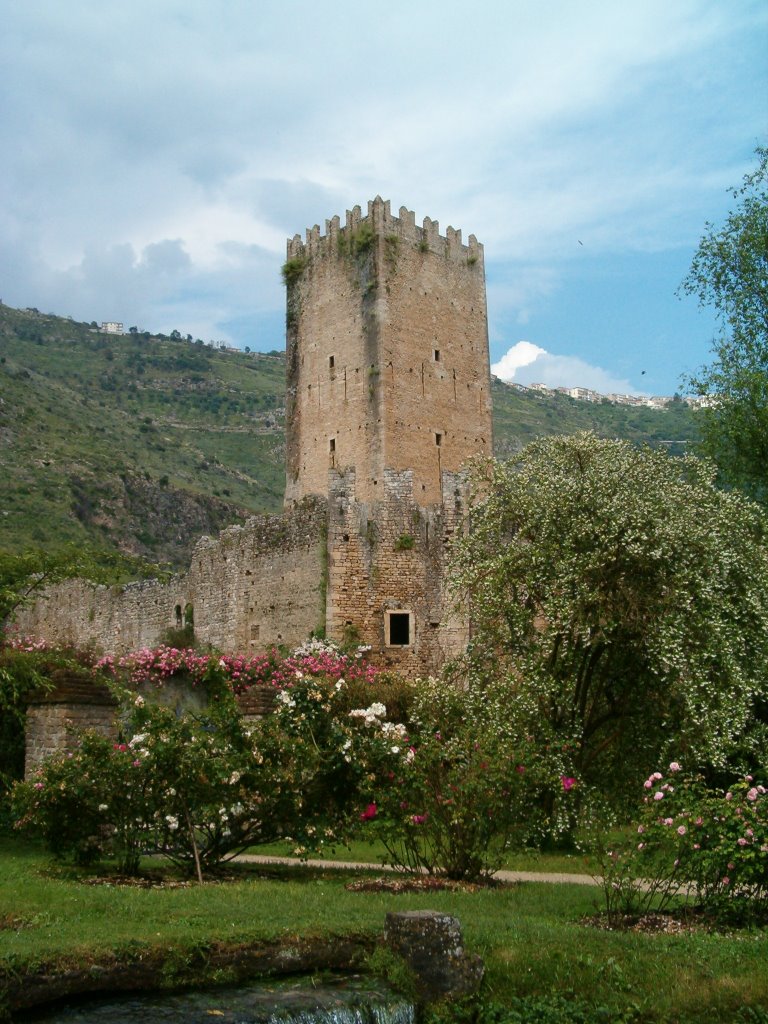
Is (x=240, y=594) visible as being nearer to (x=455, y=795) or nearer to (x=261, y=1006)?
(x=455, y=795)

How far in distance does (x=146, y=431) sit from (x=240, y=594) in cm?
6662

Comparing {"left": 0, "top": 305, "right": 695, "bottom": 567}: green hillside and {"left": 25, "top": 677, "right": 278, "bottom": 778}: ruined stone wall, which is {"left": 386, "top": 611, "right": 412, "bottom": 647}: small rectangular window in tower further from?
{"left": 0, "top": 305, "right": 695, "bottom": 567}: green hillside

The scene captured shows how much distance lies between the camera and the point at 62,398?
90125mm

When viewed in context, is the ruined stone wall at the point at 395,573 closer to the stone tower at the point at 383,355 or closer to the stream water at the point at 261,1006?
the stone tower at the point at 383,355

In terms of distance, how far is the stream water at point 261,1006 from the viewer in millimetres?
7602

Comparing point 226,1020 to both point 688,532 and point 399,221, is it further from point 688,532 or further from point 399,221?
point 399,221

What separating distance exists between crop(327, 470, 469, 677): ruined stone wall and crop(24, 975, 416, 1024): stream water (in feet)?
56.0

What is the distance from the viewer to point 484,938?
8953 millimetres

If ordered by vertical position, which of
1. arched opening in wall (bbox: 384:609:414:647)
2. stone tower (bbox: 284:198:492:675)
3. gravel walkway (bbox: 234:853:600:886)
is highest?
stone tower (bbox: 284:198:492:675)

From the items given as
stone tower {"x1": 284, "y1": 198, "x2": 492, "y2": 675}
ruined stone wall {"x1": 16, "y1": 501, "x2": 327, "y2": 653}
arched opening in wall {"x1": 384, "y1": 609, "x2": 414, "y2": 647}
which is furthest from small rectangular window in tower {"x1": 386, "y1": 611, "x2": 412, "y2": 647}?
stone tower {"x1": 284, "y1": 198, "x2": 492, "y2": 675}

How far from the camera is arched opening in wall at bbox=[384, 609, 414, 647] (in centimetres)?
2572

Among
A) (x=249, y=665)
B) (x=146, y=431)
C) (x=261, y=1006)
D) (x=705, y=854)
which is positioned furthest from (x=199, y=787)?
(x=146, y=431)

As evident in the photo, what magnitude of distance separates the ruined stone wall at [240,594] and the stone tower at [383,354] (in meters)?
5.08

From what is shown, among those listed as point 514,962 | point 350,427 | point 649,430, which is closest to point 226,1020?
point 514,962
